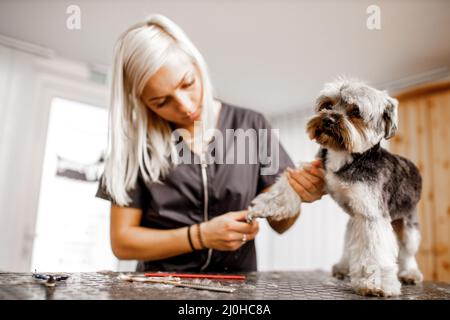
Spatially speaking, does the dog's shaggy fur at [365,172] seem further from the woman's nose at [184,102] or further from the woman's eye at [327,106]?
the woman's nose at [184,102]

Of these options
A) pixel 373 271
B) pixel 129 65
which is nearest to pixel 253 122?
pixel 129 65

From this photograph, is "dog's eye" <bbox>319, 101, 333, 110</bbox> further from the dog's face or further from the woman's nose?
the woman's nose

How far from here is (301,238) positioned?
369 cm

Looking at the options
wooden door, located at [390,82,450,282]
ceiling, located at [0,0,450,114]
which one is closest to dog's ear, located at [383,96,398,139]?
ceiling, located at [0,0,450,114]

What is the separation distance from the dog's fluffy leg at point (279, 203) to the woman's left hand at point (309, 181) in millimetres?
21

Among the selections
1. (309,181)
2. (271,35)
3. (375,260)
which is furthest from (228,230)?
(271,35)

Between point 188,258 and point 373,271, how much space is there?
700 millimetres


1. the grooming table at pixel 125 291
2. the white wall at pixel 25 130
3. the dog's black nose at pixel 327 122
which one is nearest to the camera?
the grooming table at pixel 125 291

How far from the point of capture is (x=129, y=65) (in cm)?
125

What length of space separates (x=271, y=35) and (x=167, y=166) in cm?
148

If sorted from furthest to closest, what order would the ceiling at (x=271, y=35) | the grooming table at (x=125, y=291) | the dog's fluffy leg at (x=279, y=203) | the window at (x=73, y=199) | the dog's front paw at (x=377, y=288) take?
the window at (x=73, y=199) < the ceiling at (x=271, y=35) < the dog's fluffy leg at (x=279, y=203) < the dog's front paw at (x=377, y=288) < the grooming table at (x=125, y=291)

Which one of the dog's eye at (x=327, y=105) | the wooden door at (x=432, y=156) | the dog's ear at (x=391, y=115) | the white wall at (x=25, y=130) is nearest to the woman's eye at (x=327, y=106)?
the dog's eye at (x=327, y=105)

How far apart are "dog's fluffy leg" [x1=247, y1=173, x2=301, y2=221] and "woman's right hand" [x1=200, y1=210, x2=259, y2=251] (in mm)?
61

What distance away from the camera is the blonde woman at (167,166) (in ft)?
3.97
